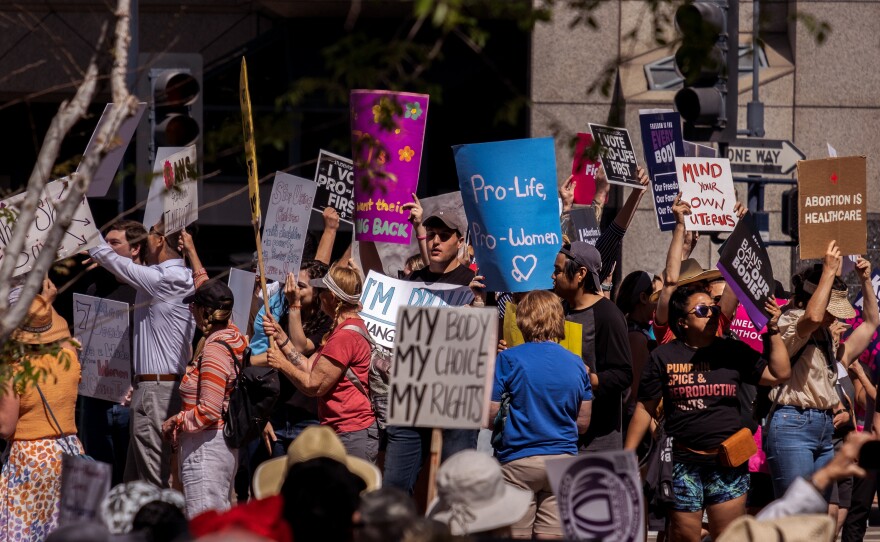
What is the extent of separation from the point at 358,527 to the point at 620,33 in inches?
470

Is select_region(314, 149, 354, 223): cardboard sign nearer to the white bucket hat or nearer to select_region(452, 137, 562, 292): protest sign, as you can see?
select_region(452, 137, 562, 292): protest sign

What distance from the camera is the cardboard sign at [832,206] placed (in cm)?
858

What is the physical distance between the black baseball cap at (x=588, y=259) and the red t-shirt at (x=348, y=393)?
126 centimetres

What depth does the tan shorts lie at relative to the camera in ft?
23.3

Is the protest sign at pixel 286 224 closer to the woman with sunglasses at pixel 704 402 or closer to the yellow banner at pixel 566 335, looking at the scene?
the yellow banner at pixel 566 335

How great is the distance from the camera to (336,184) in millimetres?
10523

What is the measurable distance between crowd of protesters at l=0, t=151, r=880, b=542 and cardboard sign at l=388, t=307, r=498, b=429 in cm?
95

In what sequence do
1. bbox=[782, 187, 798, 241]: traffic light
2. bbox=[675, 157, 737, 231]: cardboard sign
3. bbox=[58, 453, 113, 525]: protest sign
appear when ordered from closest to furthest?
bbox=[58, 453, 113, 525]: protest sign
bbox=[675, 157, 737, 231]: cardboard sign
bbox=[782, 187, 798, 241]: traffic light

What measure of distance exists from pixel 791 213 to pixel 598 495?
8.01 meters

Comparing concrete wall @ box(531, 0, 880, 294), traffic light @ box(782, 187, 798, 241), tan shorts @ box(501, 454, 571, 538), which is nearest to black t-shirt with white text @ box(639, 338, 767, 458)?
tan shorts @ box(501, 454, 571, 538)

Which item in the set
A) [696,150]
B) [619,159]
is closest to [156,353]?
[619,159]

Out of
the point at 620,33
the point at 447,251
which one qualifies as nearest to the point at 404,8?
the point at 620,33

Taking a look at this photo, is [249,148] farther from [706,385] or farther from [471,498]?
[706,385]

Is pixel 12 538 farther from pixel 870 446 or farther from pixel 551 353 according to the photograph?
pixel 870 446
